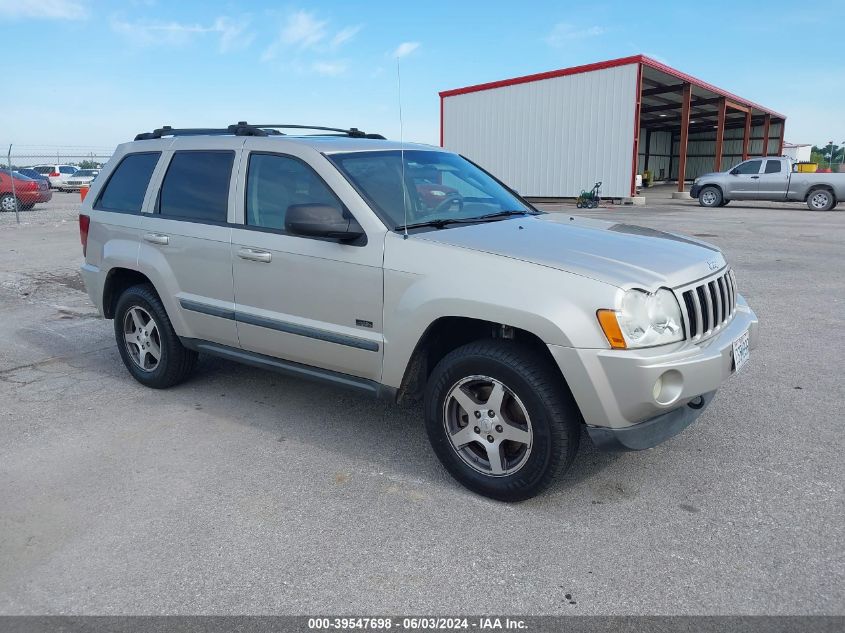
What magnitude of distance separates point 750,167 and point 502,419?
22.1 m

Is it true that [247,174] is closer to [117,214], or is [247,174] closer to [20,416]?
[117,214]

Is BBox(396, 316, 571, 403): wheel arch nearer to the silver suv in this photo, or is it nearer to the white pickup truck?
the silver suv

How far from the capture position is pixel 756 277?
929 centimetres

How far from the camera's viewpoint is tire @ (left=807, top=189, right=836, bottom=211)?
2122 centimetres

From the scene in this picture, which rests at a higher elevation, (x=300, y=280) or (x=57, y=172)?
(x=57, y=172)

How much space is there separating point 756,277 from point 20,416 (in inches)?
340

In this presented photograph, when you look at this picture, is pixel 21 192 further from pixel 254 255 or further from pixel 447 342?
pixel 447 342

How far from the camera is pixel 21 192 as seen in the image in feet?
70.5

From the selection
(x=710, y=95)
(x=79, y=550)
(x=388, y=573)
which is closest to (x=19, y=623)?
(x=79, y=550)

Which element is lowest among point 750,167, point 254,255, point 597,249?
point 254,255

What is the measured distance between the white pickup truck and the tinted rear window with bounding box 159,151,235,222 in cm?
2133

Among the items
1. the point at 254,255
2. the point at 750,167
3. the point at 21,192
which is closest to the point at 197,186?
the point at 254,255

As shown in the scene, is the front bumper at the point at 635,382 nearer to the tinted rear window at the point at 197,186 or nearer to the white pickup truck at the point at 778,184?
the tinted rear window at the point at 197,186

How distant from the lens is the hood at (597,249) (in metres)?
3.16
